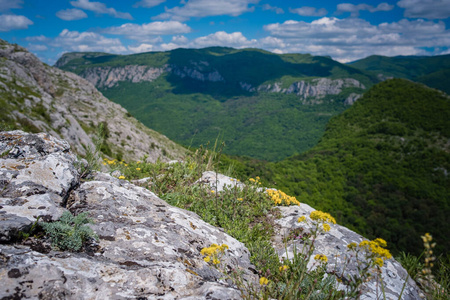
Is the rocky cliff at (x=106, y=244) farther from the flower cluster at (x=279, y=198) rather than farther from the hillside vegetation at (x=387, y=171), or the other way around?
the hillside vegetation at (x=387, y=171)

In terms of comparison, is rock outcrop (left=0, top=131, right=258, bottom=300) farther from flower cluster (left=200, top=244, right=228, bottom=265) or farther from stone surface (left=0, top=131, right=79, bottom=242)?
flower cluster (left=200, top=244, right=228, bottom=265)

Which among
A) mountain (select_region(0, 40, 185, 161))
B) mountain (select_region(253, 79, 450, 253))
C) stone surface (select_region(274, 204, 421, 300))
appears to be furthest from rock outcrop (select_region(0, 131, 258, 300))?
mountain (select_region(253, 79, 450, 253))

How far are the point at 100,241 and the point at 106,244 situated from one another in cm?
9

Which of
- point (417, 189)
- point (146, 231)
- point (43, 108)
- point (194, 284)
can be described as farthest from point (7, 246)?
point (417, 189)

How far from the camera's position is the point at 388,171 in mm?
75562

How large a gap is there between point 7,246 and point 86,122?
41358mm

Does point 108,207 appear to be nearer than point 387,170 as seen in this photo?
Yes

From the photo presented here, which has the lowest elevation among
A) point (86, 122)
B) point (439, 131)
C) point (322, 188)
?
point (322, 188)

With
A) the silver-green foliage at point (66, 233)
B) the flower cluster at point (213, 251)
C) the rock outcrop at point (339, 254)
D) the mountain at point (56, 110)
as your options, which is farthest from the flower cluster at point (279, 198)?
the mountain at point (56, 110)

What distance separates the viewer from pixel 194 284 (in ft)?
7.98

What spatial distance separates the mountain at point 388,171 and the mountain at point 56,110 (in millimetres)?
24535

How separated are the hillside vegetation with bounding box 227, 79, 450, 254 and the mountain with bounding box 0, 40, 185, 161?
26929mm

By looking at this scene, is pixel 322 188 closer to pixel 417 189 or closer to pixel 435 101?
pixel 417 189

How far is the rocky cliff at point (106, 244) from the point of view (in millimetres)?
2018
